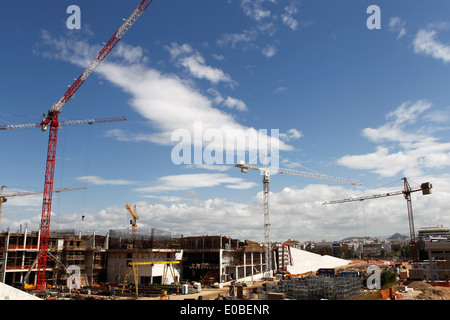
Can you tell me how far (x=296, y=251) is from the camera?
89.2 metres

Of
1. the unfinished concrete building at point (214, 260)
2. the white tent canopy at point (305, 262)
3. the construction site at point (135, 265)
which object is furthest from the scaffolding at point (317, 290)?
the white tent canopy at point (305, 262)

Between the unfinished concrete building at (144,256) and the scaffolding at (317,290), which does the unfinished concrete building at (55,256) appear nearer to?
the unfinished concrete building at (144,256)

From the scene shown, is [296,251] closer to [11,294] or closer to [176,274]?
[176,274]

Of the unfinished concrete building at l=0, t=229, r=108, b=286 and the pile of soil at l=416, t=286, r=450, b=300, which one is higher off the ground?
the unfinished concrete building at l=0, t=229, r=108, b=286

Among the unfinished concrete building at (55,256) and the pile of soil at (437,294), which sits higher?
the unfinished concrete building at (55,256)

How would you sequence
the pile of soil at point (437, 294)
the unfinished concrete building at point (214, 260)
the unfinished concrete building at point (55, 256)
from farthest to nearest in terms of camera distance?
the unfinished concrete building at point (214, 260) → the unfinished concrete building at point (55, 256) → the pile of soil at point (437, 294)

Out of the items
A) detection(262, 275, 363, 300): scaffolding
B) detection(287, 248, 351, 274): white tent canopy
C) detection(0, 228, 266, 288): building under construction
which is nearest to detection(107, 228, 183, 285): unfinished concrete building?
detection(0, 228, 266, 288): building under construction

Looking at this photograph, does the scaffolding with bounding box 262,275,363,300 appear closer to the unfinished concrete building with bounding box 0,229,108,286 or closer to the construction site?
the construction site

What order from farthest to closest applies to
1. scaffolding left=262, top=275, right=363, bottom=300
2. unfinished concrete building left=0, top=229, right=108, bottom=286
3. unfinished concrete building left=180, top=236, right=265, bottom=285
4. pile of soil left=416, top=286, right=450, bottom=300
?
unfinished concrete building left=180, top=236, right=265, bottom=285 < unfinished concrete building left=0, top=229, right=108, bottom=286 < pile of soil left=416, top=286, right=450, bottom=300 < scaffolding left=262, top=275, right=363, bottom=300
